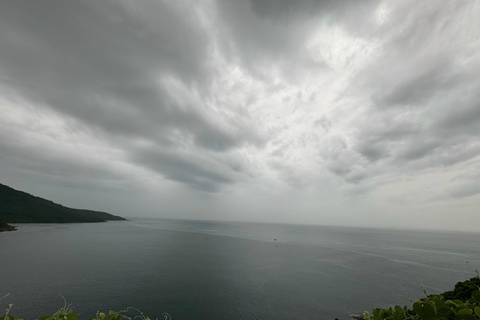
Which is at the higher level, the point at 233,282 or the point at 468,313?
the point at 468,313

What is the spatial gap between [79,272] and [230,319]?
47.2 m

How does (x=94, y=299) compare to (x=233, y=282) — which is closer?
(x=94, y=299)

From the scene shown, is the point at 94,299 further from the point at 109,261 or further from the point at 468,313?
the point at 468,313

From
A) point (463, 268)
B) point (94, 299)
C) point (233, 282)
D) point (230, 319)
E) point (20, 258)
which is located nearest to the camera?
point (230, 319)

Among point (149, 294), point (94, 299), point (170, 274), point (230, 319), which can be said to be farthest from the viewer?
point (170, 274)

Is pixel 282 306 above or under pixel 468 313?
under

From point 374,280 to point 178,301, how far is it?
54.0 m

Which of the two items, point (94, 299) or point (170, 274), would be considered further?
point (170, 274)

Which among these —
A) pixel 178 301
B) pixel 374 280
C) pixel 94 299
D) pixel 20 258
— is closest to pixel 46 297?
pixel 94 299

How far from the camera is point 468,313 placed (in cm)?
309

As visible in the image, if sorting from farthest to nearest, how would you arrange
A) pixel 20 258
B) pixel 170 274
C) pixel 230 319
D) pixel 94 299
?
pixel 20 258 < pixel 170 274 < pixel 94 299 < pixel 230 319

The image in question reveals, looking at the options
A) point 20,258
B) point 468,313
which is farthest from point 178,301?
point 20,258

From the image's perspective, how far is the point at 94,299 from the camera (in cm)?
4125

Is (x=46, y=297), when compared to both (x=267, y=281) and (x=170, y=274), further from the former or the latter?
(x=267, y=281)
